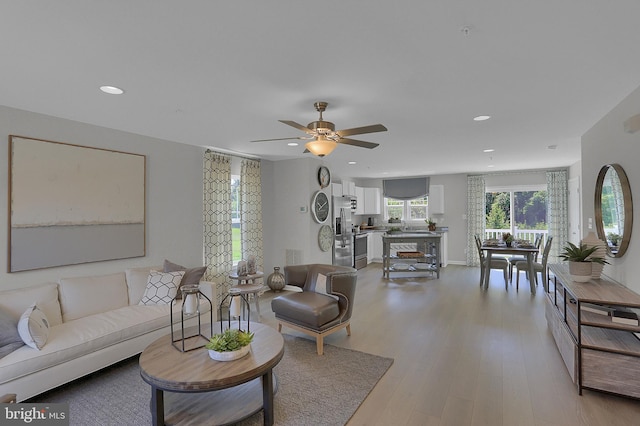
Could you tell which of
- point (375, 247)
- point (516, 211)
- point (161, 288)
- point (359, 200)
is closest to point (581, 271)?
point (161, 288)

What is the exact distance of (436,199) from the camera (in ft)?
28.2

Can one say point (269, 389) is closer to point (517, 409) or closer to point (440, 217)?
point (517, 409)

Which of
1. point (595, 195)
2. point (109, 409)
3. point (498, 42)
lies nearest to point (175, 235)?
point (109, 409)

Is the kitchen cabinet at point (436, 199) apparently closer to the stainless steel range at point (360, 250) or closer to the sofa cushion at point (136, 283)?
the stainless steel range at point (360, 250)

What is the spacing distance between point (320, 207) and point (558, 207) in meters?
5.61

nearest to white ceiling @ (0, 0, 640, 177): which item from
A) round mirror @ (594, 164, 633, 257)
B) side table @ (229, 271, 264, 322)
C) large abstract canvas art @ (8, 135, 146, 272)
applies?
large abstract canvas art @ (8, 135, 146, 272)

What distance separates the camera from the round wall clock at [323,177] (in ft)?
19.8

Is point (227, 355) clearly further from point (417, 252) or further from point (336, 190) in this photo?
point (417, 252)

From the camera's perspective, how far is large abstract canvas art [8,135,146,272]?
2.99 meters

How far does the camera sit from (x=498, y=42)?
72.8 inches

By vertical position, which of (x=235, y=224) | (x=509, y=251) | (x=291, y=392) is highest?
(x=235, y=224)

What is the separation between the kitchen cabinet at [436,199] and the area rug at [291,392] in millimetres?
6209

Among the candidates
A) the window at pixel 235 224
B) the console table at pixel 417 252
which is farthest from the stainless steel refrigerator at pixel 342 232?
the window at pixel 235 224

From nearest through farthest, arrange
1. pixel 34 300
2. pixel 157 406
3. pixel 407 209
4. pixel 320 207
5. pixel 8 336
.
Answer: pixel 157 406
pixel 8 336
pixel 34 300
pixel 320 207
pixel 407 209
